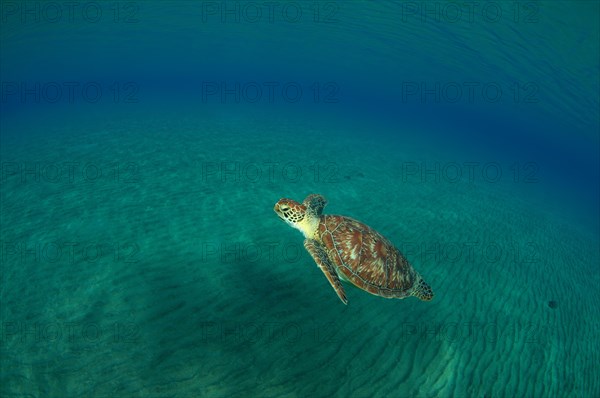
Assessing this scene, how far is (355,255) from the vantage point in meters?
4.70

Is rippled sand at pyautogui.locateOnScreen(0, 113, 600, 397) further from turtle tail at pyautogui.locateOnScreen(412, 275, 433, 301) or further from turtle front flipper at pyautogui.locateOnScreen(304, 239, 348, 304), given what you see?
turtle front flipper at pyautogui.locateOnScreen(304, 239, 348, 304)

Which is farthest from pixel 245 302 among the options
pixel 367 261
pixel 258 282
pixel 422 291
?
pixel 422 291

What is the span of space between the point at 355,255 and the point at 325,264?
609 mm

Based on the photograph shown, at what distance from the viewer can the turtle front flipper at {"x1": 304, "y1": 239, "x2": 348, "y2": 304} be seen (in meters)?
4.11

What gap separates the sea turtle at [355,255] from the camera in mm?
4602

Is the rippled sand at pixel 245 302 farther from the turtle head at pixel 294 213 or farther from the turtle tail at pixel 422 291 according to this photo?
the turtle head at pixel 294 213

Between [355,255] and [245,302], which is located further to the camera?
[245,302]

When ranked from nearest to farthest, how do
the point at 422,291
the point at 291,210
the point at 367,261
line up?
the point at 367,261, the point at 291,210, the point at 422,291

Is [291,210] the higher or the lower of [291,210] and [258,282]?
the higher

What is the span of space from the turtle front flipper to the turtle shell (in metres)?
0.17

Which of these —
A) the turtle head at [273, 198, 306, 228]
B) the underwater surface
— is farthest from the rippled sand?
the turtle head at [273, 198, 306, 228]

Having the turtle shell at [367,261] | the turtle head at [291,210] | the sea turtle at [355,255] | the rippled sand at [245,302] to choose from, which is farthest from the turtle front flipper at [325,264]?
the rippled sand at [245,302]

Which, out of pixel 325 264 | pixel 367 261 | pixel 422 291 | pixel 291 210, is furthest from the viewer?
pixel 422 291

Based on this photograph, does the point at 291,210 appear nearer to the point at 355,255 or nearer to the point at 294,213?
the point at 294,213
